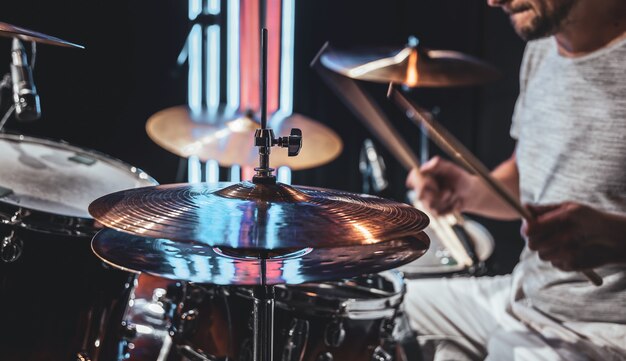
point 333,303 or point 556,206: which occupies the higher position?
point 556,206

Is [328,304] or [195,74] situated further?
[195,74]

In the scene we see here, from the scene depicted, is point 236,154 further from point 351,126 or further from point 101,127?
point 351,126

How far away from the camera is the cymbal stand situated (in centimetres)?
99

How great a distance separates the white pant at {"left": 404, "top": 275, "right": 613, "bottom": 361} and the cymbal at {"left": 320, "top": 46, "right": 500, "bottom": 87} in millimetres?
776

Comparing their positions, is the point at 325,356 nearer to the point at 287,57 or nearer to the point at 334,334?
the point at 334,334

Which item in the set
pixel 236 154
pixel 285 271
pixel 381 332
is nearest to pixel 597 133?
pixel 381 332

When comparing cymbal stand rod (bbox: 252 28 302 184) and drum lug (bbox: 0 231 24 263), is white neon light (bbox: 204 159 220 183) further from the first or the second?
cymbal stand rod (bbox: 252 28 302 184)

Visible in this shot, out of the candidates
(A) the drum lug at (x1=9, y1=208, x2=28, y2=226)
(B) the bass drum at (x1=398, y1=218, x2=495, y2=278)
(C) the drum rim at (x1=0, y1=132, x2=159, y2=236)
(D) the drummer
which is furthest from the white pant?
(A) the drum lug at (x1=9, y1=208, x2=28, y2=226)

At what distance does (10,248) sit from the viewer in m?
1.15

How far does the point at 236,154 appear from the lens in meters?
2.50

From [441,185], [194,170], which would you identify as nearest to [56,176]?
[441,185]

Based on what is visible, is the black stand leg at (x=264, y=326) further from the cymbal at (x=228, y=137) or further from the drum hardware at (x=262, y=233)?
the cymbal at (x=228, y=137)

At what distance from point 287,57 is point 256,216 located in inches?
118

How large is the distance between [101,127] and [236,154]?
3.90ft
